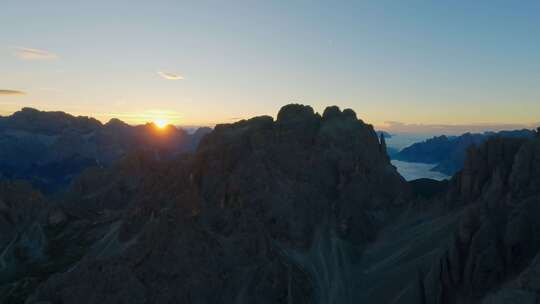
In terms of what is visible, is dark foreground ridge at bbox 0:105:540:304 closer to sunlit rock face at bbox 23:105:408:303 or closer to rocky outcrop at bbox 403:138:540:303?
rocky outcrop at bbox 403:138:540:303

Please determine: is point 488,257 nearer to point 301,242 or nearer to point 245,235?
point 301,242

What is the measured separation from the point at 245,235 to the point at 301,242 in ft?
82.8

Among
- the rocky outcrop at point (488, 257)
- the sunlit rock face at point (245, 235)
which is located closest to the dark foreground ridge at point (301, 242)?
the rocky outcrop at point (488, 257)

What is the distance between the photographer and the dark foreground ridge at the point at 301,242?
379 feet

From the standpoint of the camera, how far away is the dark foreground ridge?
116 metres

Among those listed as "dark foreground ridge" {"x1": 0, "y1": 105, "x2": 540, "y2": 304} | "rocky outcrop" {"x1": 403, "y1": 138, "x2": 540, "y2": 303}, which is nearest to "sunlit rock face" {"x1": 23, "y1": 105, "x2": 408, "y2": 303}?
"dark foreground ridge" {"x1": 0, "y1": 105, "x2": 540, "y2": 304}

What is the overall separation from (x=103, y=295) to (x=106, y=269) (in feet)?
23.0

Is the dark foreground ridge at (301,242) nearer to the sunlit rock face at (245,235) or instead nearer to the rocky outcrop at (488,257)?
the rocky outcrop at (488,257)

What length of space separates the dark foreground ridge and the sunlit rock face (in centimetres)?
43

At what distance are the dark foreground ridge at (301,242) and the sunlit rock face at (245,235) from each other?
427mm

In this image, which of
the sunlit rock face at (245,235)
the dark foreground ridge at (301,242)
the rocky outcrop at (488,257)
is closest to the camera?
the rocky outcrop at (488,257)

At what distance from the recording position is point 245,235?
5851 inches

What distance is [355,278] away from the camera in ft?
485

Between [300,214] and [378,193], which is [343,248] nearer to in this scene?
[300,214]
